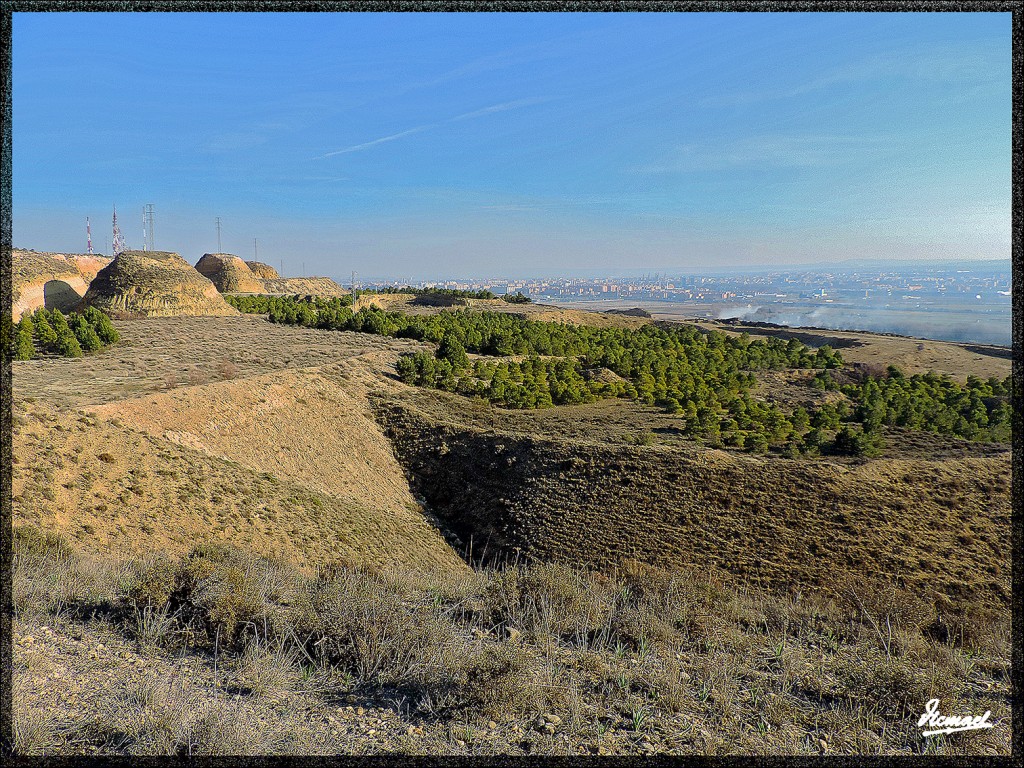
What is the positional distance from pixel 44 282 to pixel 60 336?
24430mm

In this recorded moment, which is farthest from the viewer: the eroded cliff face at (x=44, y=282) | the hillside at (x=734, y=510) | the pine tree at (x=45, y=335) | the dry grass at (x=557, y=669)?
the eroded cliff face at (x=44, y=282)

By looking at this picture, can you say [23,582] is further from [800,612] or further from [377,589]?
[800,612]

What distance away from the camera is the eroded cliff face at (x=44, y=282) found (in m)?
35.7

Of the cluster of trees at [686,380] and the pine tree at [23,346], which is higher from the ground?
the pine tree at [23,346]

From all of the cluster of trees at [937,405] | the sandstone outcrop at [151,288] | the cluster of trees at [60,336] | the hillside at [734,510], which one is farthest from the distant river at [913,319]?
the cluster of trees at [60,336]

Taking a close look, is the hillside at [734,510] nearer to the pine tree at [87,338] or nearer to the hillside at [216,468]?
the hillside at [216,468]

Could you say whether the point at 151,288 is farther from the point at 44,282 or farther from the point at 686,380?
the point at 686,380

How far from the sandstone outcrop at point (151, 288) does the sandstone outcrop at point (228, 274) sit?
21.3 m

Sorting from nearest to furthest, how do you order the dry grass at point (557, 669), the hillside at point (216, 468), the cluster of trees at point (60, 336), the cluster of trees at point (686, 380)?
1. the dry grass at point (557, 669)
2. the hillside at point (216, 468)
3. the cluster of trees at point (686, 380)
4. the cluster of trees at point (60, 336)

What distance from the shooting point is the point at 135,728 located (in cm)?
308

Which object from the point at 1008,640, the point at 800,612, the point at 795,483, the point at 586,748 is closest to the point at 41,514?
the point at 586,748

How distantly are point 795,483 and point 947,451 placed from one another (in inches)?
297
